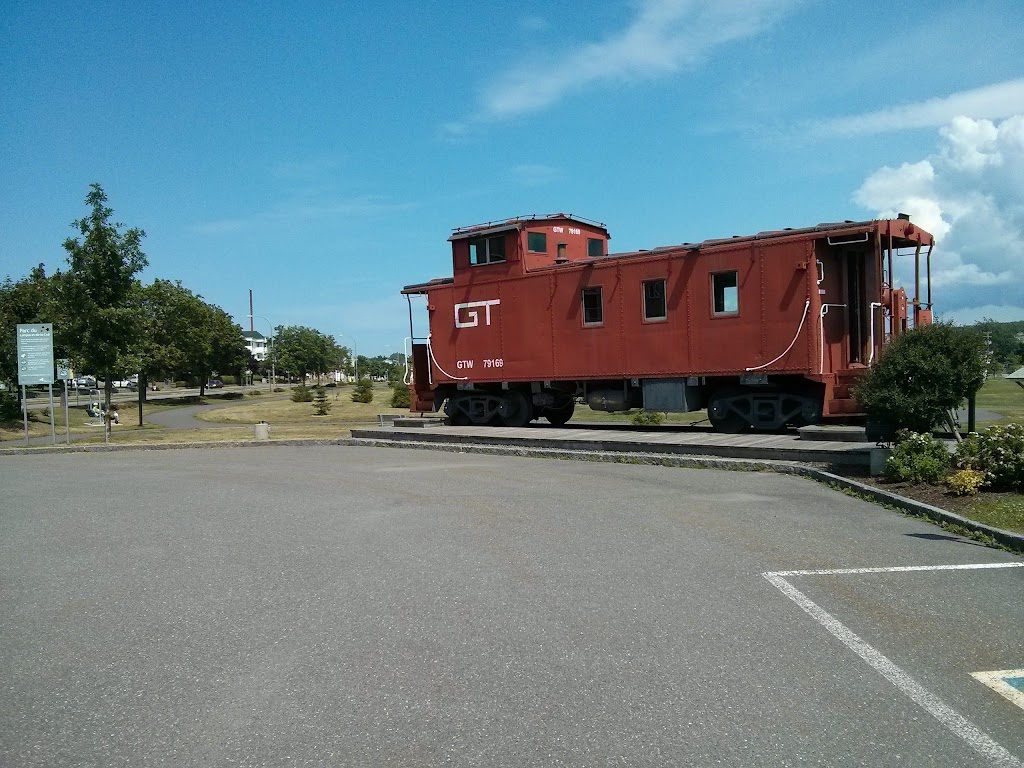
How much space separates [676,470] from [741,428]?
12.9 feet

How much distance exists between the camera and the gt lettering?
19.5 meters

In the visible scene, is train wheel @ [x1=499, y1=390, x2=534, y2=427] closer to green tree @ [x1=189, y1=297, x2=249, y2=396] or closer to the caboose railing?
the caboose railing

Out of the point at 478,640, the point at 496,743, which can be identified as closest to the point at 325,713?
the point at 496,743

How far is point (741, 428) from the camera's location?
16.6 m

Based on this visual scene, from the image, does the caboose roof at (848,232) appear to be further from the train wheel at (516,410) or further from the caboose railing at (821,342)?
the train wheel at (516,410)

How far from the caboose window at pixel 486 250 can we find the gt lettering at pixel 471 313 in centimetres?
100

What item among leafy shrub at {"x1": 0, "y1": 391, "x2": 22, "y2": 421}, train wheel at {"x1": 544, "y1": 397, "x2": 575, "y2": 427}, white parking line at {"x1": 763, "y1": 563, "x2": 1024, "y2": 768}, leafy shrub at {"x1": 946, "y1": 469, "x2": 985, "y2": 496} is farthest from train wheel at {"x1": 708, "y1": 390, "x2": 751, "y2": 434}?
leafy shrub at {"x1": 0, "y1": 391, "x2": 22, "y2": 421}

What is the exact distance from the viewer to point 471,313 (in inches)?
781

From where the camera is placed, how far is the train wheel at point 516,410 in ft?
65.2

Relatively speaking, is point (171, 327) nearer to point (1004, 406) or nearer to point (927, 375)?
point (1004, 406)

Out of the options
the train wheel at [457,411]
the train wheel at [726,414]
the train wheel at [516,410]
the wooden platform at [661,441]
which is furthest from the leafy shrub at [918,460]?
the train wheel at [457,411]

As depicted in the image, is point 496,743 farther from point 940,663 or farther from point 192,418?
point 192,418

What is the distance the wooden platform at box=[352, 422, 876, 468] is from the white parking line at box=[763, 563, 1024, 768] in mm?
5433

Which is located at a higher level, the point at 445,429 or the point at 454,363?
the point at 454,363
